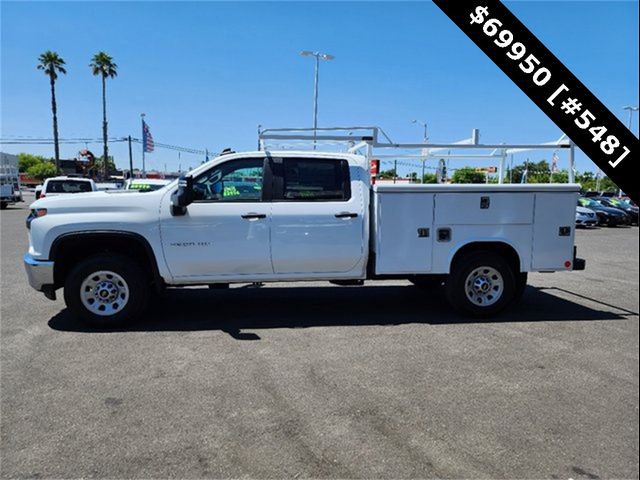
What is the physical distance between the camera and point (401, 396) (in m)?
3.89

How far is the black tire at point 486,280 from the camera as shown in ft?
20.0

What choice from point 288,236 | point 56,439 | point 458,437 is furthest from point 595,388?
point 56,439

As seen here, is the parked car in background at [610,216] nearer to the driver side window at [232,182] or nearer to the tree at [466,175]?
the tree at [466,175]

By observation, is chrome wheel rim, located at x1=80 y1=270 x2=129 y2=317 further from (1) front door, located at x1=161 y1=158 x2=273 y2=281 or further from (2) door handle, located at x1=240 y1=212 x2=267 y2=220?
(2) door handle, located at x1=240 y1=212 x2=267 y2=220

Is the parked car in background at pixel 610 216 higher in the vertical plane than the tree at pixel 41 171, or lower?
lower

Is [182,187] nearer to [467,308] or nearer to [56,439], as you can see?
[56,439]

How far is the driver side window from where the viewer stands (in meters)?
5.71

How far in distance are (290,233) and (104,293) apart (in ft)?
7.40

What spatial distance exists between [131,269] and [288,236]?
6.07 ft

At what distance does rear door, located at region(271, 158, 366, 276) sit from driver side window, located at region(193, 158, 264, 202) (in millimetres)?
231

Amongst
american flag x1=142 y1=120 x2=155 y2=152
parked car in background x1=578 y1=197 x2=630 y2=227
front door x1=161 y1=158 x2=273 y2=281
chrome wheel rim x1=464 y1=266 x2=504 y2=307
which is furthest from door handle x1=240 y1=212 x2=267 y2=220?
american flag x1=142 y1=120 x2=155 y2=152

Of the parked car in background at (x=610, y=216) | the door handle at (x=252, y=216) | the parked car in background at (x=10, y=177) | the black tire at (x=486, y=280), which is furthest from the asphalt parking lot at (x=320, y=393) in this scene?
the parked car in background at (x=10, y=177)

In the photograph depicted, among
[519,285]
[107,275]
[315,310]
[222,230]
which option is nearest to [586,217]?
[519,285]

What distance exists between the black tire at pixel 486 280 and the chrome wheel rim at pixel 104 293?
3.98 metres
